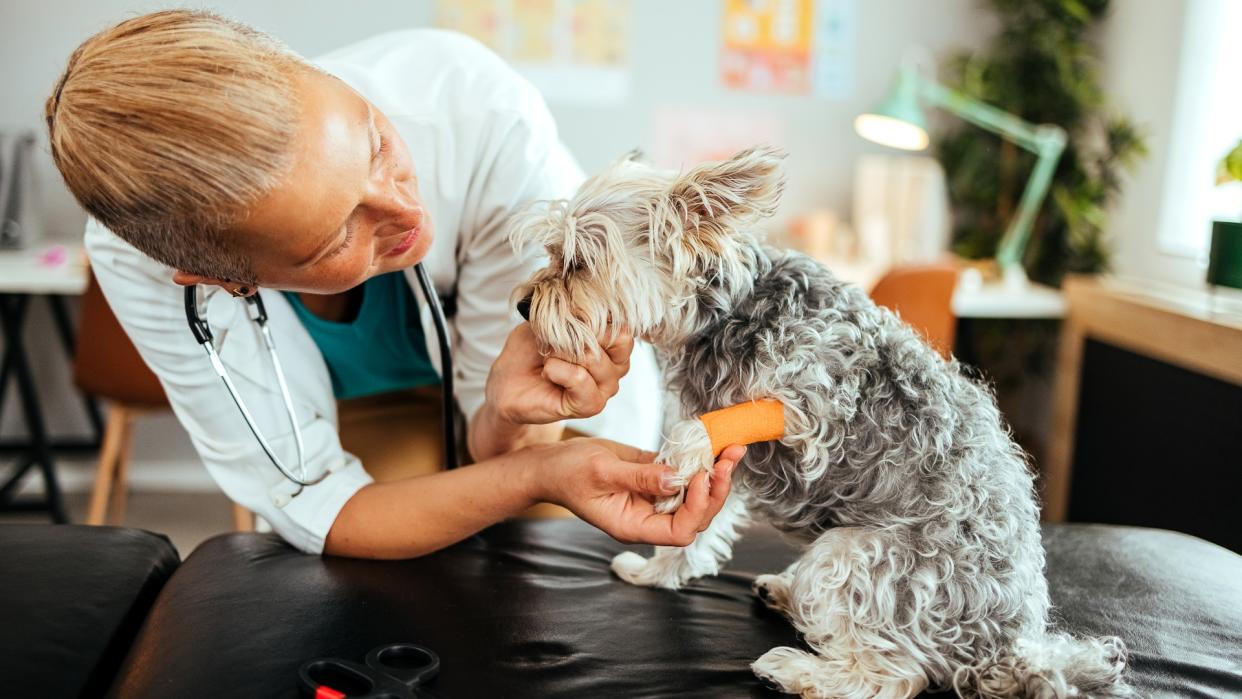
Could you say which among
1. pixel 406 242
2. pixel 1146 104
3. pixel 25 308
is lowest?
pixel 25 308

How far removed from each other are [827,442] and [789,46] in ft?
11.3

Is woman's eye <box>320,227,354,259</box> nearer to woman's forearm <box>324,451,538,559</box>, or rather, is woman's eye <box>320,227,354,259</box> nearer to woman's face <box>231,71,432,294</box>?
woman's face <box>231,71,432,294</box>

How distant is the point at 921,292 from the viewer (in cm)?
293

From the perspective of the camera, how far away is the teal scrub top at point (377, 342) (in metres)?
1.71

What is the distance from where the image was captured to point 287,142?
1.05 m

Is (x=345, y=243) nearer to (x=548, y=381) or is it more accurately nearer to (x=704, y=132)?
(x=548, y=381)

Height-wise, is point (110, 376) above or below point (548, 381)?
below

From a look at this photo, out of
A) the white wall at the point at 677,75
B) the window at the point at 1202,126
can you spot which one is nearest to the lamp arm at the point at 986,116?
the white wall at the point at 677,75

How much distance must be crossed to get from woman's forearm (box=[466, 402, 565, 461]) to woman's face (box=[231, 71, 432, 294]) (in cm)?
35

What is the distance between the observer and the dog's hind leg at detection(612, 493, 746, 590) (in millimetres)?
1407

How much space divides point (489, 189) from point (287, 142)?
535mm

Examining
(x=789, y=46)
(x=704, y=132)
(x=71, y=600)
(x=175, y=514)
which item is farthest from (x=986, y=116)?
(x=175, y=514)

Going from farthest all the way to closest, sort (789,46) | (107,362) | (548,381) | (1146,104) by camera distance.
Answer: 1. (789,46)
2. (1146,104)
3. (107,362)
4. (548,381)

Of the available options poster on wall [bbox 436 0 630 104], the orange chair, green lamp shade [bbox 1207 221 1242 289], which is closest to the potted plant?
green lamp shade [bbox 1207 221 1242 289]
